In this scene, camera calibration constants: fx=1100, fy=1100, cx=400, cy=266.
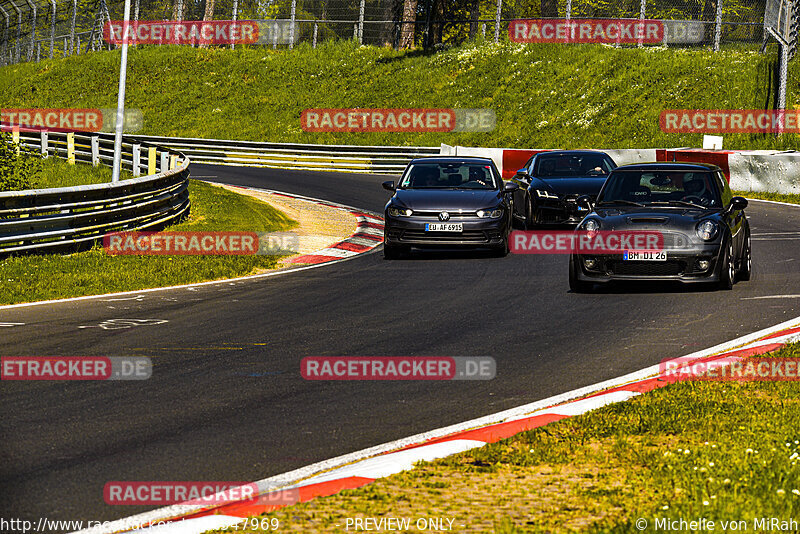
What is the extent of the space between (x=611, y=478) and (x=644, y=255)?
287 inches

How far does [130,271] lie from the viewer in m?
15.5

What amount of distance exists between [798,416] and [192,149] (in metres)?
38.4

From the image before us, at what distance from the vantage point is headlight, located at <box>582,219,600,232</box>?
1298cm

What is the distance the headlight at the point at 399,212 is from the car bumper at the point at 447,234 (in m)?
0.06

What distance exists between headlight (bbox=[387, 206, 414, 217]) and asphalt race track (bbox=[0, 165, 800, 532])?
2.57 ft

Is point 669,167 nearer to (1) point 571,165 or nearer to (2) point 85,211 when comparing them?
(1) point 571,165
